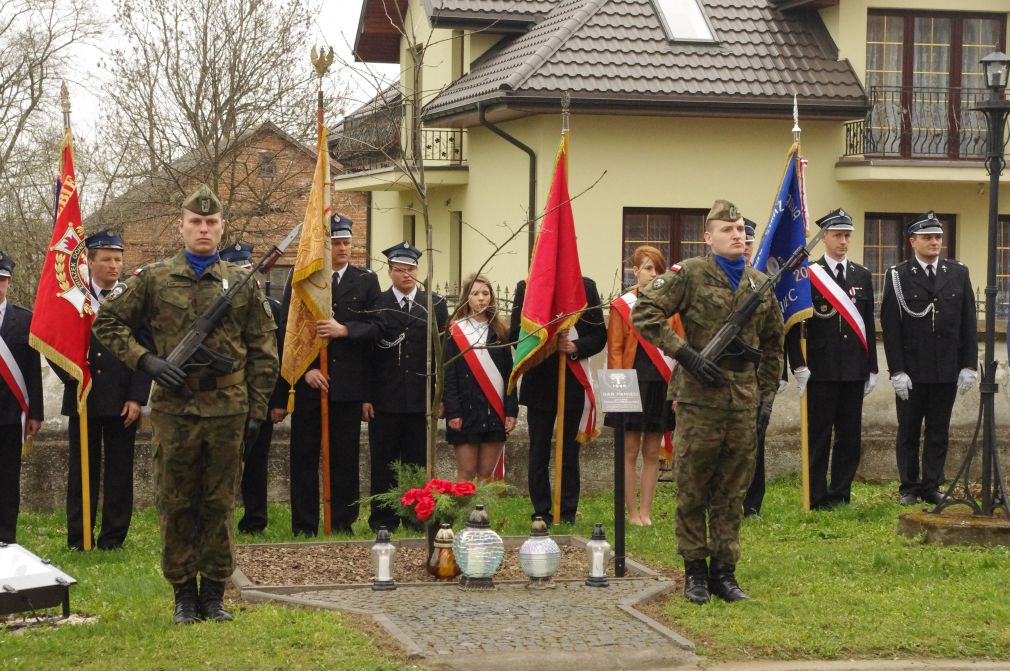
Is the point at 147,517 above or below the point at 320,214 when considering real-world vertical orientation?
below

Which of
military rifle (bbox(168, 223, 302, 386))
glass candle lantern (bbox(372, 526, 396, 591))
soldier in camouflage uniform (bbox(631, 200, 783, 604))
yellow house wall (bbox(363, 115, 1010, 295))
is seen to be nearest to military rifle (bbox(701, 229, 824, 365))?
soldier in camouflage uniform (bbox(631, 200, 783, 604))

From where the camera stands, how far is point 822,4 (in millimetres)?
24953

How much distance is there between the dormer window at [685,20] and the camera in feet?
79.4

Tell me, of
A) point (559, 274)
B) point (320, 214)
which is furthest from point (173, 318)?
point (559, 274)

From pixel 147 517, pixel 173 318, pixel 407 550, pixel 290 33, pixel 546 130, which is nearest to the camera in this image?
pixel 173 318

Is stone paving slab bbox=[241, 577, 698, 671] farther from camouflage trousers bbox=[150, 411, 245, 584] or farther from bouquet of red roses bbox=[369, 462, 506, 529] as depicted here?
camouflage trousers bbox=[150, 411, 245, 584]

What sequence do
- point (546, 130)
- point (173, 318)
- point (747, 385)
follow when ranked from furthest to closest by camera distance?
point (546, 130) < point (747, 385) < point (173, 318)

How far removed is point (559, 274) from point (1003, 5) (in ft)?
54.5

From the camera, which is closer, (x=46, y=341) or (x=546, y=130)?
(x=46, y=341)

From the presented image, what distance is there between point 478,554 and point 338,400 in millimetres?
2511

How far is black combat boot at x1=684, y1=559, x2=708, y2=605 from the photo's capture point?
876cm

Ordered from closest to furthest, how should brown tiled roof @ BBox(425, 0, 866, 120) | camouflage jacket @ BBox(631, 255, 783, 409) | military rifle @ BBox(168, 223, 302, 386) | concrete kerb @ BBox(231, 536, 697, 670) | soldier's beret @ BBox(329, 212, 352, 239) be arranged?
concrete kerb @ BBox(231, 536, 697, 670) → military rifle @ BBox(168, 223, 302, 386) → camouflage jacket @ BBox(631, 255, 783, 409) → soldier's beret @ BBox(329, 212, 352, 239) → brown tiled roof @ BBox(425, 0, 866, 120)

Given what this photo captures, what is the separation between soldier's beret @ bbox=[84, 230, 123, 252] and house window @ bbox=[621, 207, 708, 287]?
14437mm

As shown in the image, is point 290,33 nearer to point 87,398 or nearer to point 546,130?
point 546,130
